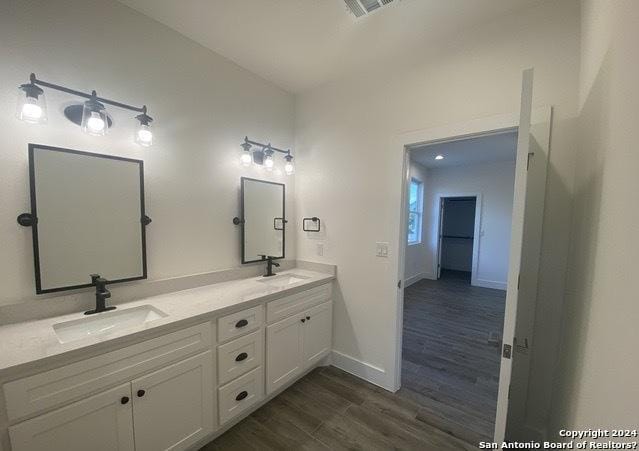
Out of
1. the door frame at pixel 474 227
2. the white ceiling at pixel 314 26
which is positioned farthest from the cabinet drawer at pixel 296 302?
the door frame at pixel 474 227

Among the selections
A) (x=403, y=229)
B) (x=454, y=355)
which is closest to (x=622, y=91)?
(x=403, y=229)

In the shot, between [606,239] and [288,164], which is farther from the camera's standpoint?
[288,164]

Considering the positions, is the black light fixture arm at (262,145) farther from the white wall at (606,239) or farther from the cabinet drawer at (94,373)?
the white wall at (606,239)

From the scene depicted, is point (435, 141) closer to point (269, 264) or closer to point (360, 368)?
point (269, 264)

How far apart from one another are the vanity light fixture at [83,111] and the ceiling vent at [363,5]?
1.46 meters

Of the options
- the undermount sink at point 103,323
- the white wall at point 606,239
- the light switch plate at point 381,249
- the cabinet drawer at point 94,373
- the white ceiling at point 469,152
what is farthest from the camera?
the white ceiling at point 469,152

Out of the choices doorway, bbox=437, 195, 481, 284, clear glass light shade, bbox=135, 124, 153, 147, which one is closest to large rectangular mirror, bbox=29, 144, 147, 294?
clear glass light shade, bbox=135, 124, 153, 147

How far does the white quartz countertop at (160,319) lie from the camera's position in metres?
1.00

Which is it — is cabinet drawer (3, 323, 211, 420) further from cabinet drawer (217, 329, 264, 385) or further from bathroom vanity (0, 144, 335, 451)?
cabinet drawer (217, 329, 264, 385)

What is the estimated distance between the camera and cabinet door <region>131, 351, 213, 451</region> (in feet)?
4.09

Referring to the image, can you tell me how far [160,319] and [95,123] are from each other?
117cm

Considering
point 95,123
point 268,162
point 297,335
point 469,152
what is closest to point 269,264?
point 297,335

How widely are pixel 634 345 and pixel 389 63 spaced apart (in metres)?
2.22

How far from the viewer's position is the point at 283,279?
238cm
